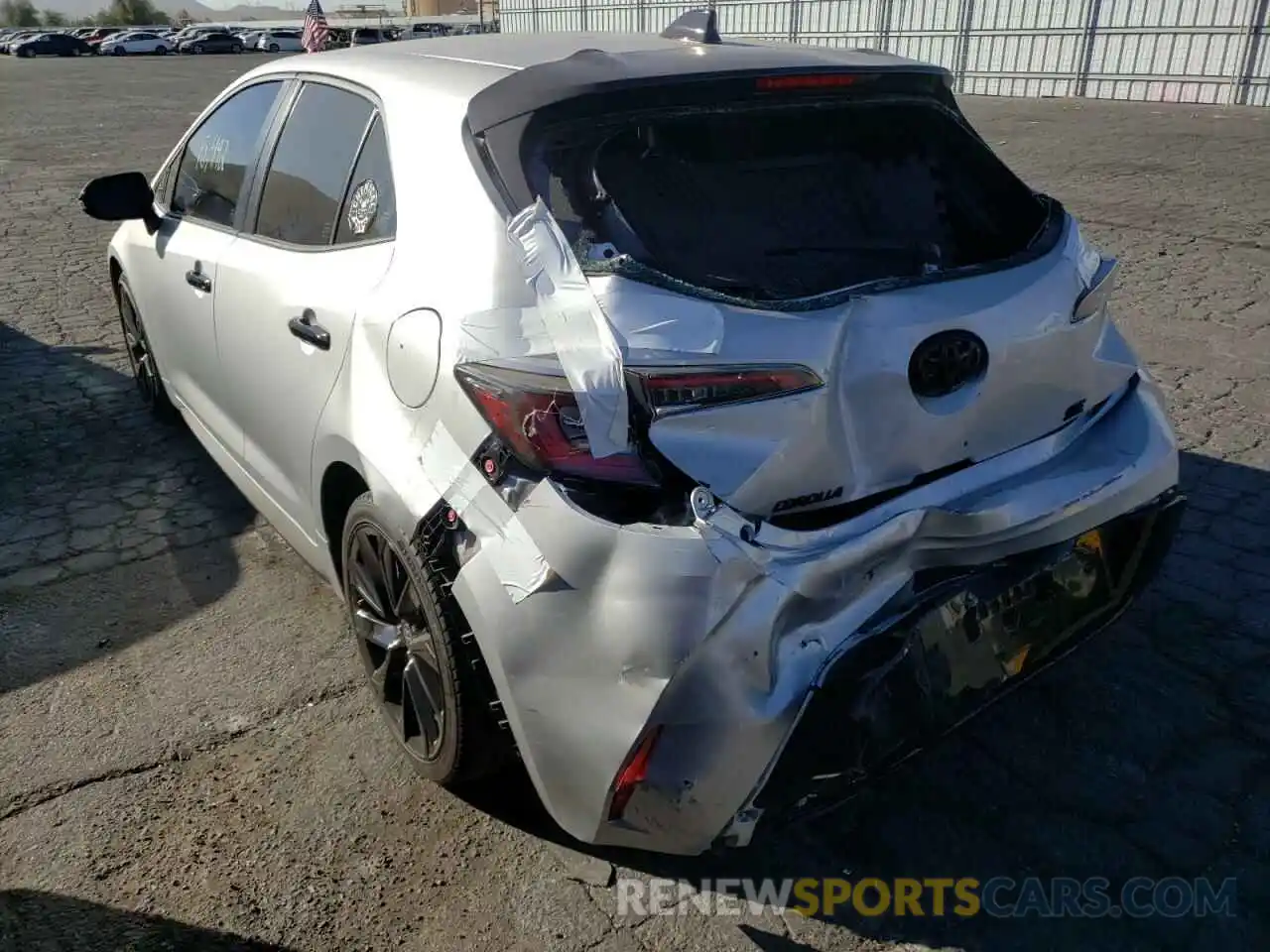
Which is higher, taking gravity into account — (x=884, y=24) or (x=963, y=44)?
(x=884, y=24)

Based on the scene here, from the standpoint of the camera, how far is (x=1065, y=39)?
19.3 m

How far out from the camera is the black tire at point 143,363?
191 inches

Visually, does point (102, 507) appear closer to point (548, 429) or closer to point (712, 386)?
point (548, 429)

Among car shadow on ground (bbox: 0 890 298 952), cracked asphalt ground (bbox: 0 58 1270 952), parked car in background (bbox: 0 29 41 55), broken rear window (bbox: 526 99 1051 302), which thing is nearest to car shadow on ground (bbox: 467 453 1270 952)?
→ cracked asphalt ground (bbox: 0 58 1270 952)

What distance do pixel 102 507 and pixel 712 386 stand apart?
11.1 ft

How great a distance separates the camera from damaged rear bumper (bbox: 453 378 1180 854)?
191 cm

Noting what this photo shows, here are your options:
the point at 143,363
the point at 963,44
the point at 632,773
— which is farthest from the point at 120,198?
the point at 963,44

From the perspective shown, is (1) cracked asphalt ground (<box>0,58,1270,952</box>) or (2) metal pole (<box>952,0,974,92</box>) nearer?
(1) cracked asphalt ground (<box>0,58,1270,952</box>)

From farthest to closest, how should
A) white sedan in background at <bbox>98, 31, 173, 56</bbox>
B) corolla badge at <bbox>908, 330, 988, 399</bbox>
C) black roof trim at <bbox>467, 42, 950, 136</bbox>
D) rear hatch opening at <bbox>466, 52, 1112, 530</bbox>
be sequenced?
white sedan in background at <bbox>98, 31, 173, 56</bbox> → black roof trim at <bbox>467, 42, 950, 136</bbox> → corolla badge at <bbox>908, 330, 988, 399</bbox> → rear hatch opening at <bbox>466, 52, 1112, 530</bbox>

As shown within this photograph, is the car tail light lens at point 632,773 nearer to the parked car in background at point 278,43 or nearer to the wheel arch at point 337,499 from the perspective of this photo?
the wheel arch at point 337,499

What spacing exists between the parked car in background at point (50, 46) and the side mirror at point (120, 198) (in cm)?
6242

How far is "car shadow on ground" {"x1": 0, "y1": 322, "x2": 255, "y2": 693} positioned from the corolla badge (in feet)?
8.76

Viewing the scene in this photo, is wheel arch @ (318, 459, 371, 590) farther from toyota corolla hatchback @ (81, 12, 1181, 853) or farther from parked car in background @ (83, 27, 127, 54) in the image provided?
parked car in background @ (83, 27, 127, 54)

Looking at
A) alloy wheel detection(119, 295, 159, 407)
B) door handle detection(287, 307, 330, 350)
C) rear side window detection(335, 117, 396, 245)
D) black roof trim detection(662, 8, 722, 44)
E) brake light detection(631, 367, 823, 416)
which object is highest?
black roof trim detection(662, 8, 722, 44)
